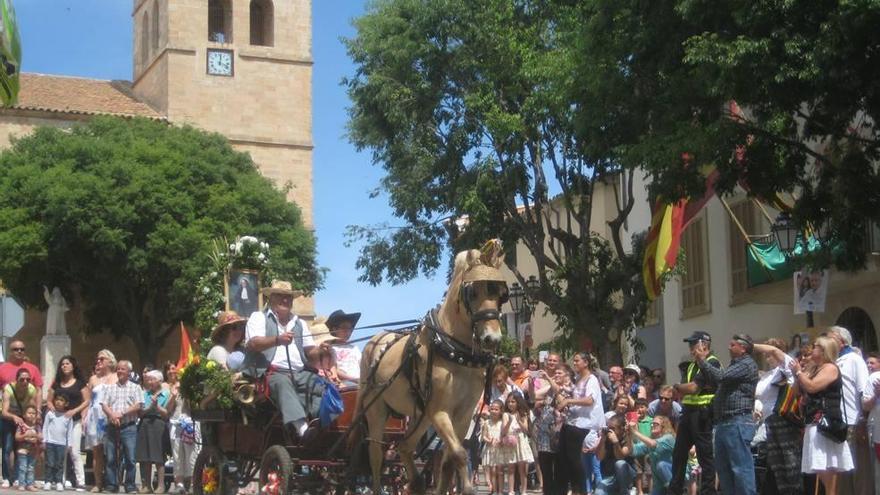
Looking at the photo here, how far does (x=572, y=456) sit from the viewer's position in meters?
16.5

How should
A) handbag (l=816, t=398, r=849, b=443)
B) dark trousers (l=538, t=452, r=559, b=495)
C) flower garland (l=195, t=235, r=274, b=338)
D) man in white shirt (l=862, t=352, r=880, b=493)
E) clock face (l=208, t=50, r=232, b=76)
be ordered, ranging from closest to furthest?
1. handbag (l=816, t=398, r=849, b=443)
2. man in white shirt (l=862, t=352, r=880, b=493)
3. flower garland (l=195, t=235, r=274, b=338)
4. dark trousers (l=538, t=452, r=559, b=495)
5. clock face (l=208, t=50, r=232, b=76)

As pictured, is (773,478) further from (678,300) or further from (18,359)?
(678,300)

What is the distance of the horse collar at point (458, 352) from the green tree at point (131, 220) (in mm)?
39535

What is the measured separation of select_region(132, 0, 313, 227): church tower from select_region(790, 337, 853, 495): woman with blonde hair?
175 ft

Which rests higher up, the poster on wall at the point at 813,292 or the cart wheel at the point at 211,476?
the poster on wall at the point at 813,292

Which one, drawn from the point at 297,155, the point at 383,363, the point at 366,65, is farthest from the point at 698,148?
the point at 297,155

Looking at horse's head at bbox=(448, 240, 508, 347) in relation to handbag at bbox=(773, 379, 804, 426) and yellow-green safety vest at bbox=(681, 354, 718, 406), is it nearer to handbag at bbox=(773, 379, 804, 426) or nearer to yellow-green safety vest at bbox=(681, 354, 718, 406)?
yellow-green safety vest at bbox=(681, 354, 718, 406)

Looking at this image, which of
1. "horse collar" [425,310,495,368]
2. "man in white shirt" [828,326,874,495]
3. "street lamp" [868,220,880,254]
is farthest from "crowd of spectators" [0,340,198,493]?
"street lamp" [868,220,880,254]

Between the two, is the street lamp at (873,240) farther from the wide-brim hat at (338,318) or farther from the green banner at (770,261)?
the wide-brim hat at (338,318)

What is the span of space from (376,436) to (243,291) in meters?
3.54

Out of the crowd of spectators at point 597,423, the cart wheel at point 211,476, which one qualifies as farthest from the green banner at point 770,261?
the cart wheel at point 211,476

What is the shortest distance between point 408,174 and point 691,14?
14.1 meters

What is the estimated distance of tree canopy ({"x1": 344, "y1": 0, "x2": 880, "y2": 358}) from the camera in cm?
1711

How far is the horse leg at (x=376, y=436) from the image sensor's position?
1301 centimetres
